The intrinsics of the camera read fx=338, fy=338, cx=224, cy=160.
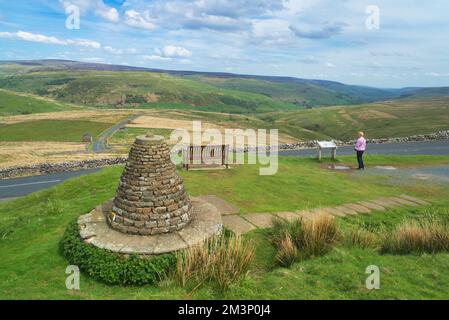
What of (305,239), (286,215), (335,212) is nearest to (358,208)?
(335,212)

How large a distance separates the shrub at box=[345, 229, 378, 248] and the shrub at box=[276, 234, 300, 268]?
1.47 meters

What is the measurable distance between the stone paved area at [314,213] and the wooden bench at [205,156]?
5909mm

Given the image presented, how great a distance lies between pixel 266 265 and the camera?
26.2ft

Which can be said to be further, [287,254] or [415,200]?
[415,200]

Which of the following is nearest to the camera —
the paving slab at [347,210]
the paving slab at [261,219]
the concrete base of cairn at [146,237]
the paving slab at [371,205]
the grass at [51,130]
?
the concrete base of cairn at [146,237]

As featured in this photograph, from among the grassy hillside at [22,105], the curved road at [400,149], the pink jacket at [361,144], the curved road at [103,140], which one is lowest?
the curved road at [103,140]

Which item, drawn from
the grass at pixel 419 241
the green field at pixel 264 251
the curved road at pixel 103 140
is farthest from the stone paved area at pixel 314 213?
the curved road at pixel 103 140

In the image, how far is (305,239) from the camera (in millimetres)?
8266

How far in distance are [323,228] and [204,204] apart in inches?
156

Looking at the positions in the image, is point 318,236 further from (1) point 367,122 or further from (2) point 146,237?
(1) point 367,122

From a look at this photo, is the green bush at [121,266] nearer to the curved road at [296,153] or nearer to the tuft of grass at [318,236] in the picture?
the tuft of grass at [318,236]

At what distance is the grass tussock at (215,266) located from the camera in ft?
21.5

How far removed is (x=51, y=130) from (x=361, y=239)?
74.2 metres
